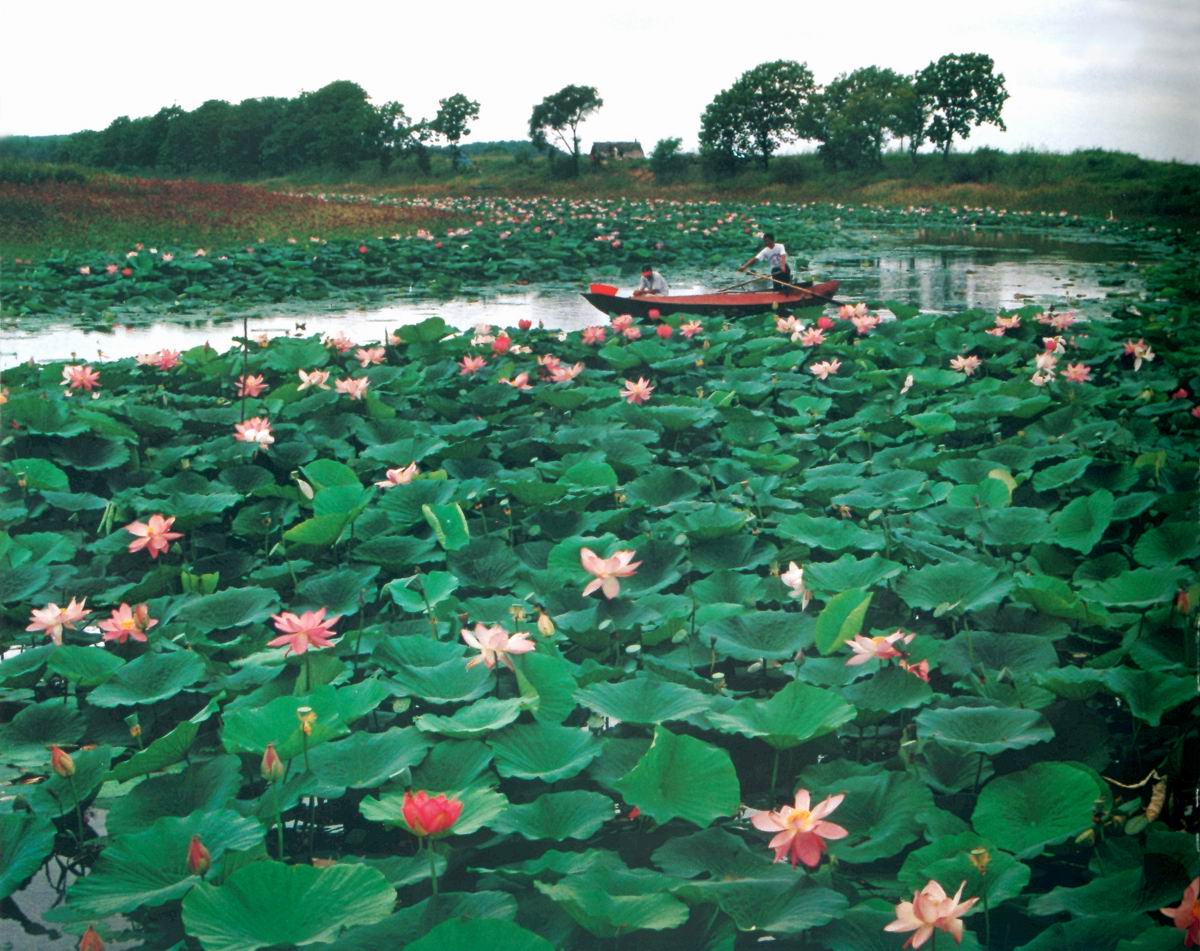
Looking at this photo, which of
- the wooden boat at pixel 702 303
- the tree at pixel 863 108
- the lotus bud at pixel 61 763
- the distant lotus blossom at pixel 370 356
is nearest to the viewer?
the lotus bud at pixel 61 763

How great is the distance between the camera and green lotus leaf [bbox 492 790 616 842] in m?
1.41

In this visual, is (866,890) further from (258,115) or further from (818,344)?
(258,115)

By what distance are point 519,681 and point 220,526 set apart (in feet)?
5.17

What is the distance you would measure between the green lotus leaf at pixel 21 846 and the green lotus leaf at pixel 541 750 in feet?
2.07

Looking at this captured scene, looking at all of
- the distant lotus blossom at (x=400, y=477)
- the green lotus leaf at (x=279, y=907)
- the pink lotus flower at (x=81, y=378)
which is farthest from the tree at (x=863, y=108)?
the green lotus leaf at (x=279, y=907)

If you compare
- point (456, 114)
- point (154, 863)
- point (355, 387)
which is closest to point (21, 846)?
point (154, 863)

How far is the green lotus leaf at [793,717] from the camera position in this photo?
1.57 meters

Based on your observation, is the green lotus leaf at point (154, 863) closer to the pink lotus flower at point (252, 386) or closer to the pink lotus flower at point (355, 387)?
the pink lotus flower at point (355, 387)

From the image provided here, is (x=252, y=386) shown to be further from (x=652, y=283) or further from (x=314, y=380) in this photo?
(x=652, y=283)

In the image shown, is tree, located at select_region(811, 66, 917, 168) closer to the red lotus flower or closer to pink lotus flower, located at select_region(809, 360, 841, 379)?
pink lotus flower, located at select_region(809, 360, 841, 379)

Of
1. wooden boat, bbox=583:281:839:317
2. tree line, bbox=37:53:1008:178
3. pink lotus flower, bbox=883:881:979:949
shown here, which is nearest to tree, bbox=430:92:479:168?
tree line, bbox=37:53:1008:178

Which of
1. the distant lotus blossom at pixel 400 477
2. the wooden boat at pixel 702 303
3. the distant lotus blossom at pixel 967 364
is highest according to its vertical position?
the wooden boat at pixel 702 303

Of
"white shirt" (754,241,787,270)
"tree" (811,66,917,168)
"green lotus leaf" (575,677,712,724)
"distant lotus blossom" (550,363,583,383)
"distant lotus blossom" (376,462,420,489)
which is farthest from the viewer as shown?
"white shirt" (754,241,787,270)

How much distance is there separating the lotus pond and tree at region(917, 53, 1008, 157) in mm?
Answer: 2329
